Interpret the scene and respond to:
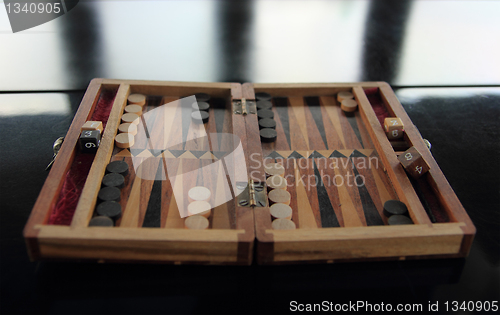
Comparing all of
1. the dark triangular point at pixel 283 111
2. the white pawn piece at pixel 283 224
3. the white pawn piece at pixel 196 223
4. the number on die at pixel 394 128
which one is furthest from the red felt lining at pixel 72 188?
the number on die at pixel 394 128

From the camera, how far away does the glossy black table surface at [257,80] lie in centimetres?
154

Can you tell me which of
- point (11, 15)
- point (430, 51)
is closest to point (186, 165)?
point (430, 51)

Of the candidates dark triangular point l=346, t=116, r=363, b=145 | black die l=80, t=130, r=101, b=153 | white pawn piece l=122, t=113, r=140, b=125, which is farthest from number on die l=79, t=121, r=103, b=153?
dark triangular point l=346, t=116, r=363, b=145

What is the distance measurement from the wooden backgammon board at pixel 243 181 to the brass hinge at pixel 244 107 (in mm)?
10

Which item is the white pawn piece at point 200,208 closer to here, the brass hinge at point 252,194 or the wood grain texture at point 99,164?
the brass hinge at point 252,194

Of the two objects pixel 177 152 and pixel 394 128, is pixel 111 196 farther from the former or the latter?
pixel 394 128

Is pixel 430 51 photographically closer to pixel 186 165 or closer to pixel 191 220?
pixel 186 165

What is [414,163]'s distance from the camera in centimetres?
188

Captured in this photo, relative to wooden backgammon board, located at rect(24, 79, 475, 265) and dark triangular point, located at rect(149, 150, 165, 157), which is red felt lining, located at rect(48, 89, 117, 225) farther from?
dark triangular point, located at rect(149, 150, 165, 157)

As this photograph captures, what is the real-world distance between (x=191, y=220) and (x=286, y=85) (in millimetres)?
1172

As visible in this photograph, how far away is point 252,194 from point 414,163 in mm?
697

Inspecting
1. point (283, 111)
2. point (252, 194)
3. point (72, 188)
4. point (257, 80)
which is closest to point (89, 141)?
point (72, 188)

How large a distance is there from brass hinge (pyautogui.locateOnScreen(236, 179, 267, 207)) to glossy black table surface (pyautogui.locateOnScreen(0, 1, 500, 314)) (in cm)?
24

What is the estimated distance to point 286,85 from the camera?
101 inches
